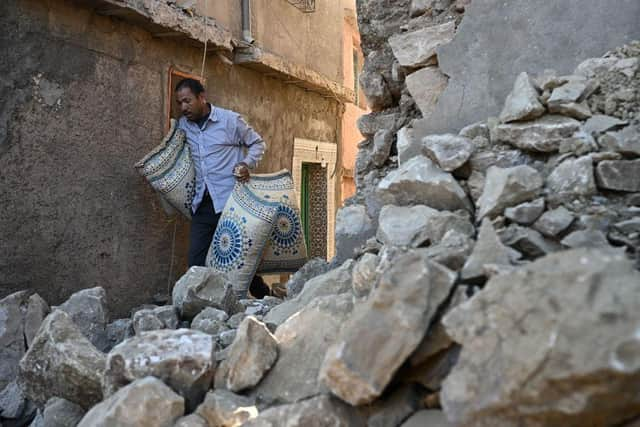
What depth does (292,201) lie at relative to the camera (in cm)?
388

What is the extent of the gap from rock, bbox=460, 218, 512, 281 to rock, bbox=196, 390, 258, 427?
608mm

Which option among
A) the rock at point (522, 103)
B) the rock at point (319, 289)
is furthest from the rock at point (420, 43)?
the rock at point (319, 289)

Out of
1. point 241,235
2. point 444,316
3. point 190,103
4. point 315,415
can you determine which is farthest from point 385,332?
point 190,103

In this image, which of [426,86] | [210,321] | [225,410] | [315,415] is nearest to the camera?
[315,415]

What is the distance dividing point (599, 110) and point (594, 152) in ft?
0.72

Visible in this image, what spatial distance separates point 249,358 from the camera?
5.37ft

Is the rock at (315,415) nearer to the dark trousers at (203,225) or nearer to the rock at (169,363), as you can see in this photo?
the rock at (169,363)

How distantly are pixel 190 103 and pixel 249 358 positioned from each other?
8.68 feet

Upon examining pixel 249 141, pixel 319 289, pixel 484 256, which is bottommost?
pixel 319 289

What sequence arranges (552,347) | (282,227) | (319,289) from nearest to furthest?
(552,347), (319,289), (282,227)

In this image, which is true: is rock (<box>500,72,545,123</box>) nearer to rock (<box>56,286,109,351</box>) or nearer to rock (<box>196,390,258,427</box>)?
rock (<box>196,390,258,427</box>)

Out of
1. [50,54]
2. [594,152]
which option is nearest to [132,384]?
[594,152]

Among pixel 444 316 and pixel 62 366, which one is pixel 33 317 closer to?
pixel 62 366

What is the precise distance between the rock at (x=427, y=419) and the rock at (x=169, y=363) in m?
0.56
